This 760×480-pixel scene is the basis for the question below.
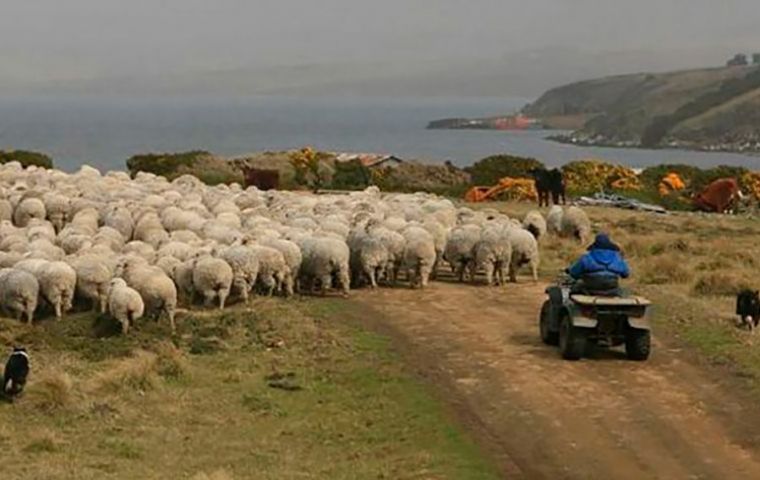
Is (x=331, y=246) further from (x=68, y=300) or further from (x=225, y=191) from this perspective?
(x=225, y=191)

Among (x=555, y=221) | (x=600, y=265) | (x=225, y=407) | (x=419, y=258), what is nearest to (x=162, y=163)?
(x=555, y=221)

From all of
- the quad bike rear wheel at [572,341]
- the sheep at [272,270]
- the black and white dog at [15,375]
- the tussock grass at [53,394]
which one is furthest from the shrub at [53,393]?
the quad bike rear wheel at [572,341]

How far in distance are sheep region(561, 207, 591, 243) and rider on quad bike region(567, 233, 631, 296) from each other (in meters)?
13.3

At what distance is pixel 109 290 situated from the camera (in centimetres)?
1917

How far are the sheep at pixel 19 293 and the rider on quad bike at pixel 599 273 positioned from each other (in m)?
8.31

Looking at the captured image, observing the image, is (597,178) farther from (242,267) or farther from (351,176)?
(242,267)

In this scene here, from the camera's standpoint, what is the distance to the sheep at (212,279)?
20.5 m

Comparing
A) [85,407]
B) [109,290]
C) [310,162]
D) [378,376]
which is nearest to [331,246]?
[109,290]

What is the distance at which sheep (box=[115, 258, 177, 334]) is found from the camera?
754 inches

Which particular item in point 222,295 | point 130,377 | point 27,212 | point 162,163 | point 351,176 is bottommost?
point 351,176

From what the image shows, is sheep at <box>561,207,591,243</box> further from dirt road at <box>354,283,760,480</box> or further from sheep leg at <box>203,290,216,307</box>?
sheep leg at <box>203,290,216,307</box>

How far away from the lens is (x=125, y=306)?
60.8 feet

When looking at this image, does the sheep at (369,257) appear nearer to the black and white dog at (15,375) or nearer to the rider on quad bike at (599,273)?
the rider on quad bike at (599,273)

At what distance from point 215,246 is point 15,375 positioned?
7367mm
